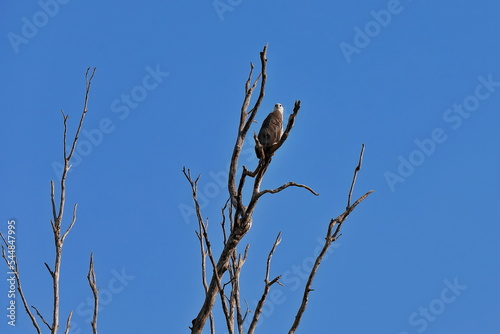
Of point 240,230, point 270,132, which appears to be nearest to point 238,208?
point 240,230

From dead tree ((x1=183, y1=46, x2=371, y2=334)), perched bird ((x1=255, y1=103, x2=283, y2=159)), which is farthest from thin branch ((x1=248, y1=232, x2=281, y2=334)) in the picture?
perched bird ((x1=255, y1=103, x2=283, y2=159))

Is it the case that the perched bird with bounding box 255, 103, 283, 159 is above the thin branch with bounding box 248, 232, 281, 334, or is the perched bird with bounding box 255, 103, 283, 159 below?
above

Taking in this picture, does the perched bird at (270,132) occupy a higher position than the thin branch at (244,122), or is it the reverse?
the perched bird at (270,132)

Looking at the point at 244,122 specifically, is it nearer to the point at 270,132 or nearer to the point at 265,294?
the point at 265,294

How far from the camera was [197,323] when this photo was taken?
3.35m

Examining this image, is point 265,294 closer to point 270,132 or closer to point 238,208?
point 238,208

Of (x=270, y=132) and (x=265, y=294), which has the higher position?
(x=270, y=132)

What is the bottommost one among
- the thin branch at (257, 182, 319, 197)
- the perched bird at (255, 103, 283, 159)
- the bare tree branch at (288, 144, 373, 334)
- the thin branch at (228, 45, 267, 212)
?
the bare tree branch at (288, 144, 373, 334)

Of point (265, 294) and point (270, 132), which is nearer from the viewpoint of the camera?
point (265, 294)

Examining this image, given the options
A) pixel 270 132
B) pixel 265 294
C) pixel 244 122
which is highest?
pixel 270 132

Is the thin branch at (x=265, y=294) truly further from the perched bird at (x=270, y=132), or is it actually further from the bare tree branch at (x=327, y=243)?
the perched bird at (x=270, y=132)

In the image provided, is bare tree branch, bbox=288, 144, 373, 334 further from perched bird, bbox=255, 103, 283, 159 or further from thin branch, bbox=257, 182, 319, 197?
perched bird, bbox=255, 103, 283, 159

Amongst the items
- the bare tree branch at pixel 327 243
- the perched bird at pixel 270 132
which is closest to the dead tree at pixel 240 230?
the bare tree branch at pixel 327 243

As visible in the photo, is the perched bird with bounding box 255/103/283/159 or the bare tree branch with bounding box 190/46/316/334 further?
the perched bird with bounding box 255/103/283/159
